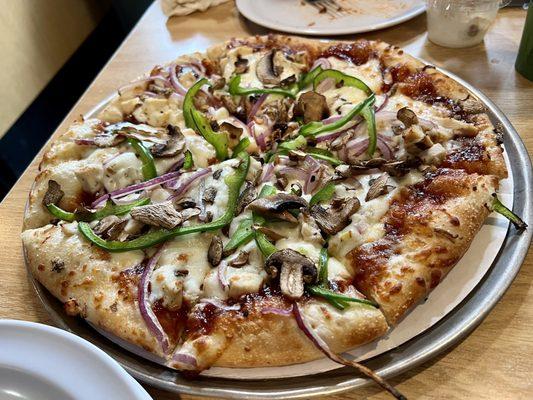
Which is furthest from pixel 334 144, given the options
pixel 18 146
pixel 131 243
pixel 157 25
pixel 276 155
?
pixel 18 146

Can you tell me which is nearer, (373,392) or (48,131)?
(373,392)

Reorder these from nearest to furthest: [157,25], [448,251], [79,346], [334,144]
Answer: [79,346] → [448,251] → [334,144] → [157,25]

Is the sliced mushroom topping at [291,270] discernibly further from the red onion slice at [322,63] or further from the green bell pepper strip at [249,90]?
the red onion slice at [322,63]

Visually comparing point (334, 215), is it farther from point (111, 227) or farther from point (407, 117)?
point (111, 227)

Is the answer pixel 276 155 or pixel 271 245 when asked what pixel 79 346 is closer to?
pixel 271 245

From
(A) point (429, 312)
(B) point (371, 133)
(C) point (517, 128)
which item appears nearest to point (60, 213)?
(B) point (371, 133)

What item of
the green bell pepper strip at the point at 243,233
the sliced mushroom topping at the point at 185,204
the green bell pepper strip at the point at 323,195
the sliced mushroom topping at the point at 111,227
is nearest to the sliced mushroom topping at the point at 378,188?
the green bell pepper strip at the point at 323,195

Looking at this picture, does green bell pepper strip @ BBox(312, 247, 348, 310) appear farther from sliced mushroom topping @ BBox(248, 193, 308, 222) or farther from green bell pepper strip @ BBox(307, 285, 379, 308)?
sliced mushroom topping @ BBox(248, 193, 308, 222)
